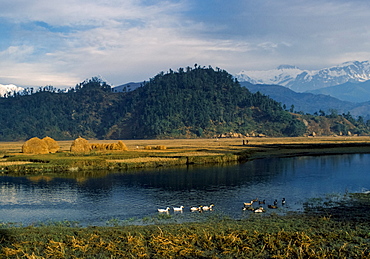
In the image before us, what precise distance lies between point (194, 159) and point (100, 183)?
28.5 metres

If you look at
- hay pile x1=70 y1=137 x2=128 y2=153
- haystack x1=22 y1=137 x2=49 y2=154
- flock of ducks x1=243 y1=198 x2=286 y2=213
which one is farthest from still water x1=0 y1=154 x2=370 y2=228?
hay pile x1=70 y1=137 x2=128 y2=153

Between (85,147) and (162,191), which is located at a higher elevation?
(85,147)

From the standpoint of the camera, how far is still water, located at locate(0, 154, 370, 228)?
38.4 m

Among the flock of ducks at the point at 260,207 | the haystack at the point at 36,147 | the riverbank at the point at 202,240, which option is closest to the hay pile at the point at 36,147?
the haystack at the point at 36,147

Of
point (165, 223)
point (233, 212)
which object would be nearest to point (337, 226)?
point (233, 212)

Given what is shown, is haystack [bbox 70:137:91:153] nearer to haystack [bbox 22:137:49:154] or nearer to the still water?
haystack [bbox 22:137:49:154]

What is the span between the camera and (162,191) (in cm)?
4969

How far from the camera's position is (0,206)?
4178 cm

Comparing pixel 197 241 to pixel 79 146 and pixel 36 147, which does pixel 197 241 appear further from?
pixel 36 147

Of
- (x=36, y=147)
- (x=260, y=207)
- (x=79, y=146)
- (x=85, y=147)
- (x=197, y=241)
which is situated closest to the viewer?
(x=197, y=241)

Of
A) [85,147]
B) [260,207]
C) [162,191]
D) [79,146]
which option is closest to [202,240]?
[260,207]

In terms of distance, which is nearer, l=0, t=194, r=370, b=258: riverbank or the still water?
l=0, t=194, r=370, b=258: riverbank

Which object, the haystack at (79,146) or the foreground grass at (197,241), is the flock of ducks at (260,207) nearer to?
the foreground grass at (197,241)

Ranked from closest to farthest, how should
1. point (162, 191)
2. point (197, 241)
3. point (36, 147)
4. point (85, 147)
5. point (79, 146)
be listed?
point (197, 241) → point (162, 191) → point (36, 147) → point (79, 146) → point (85, 147)
